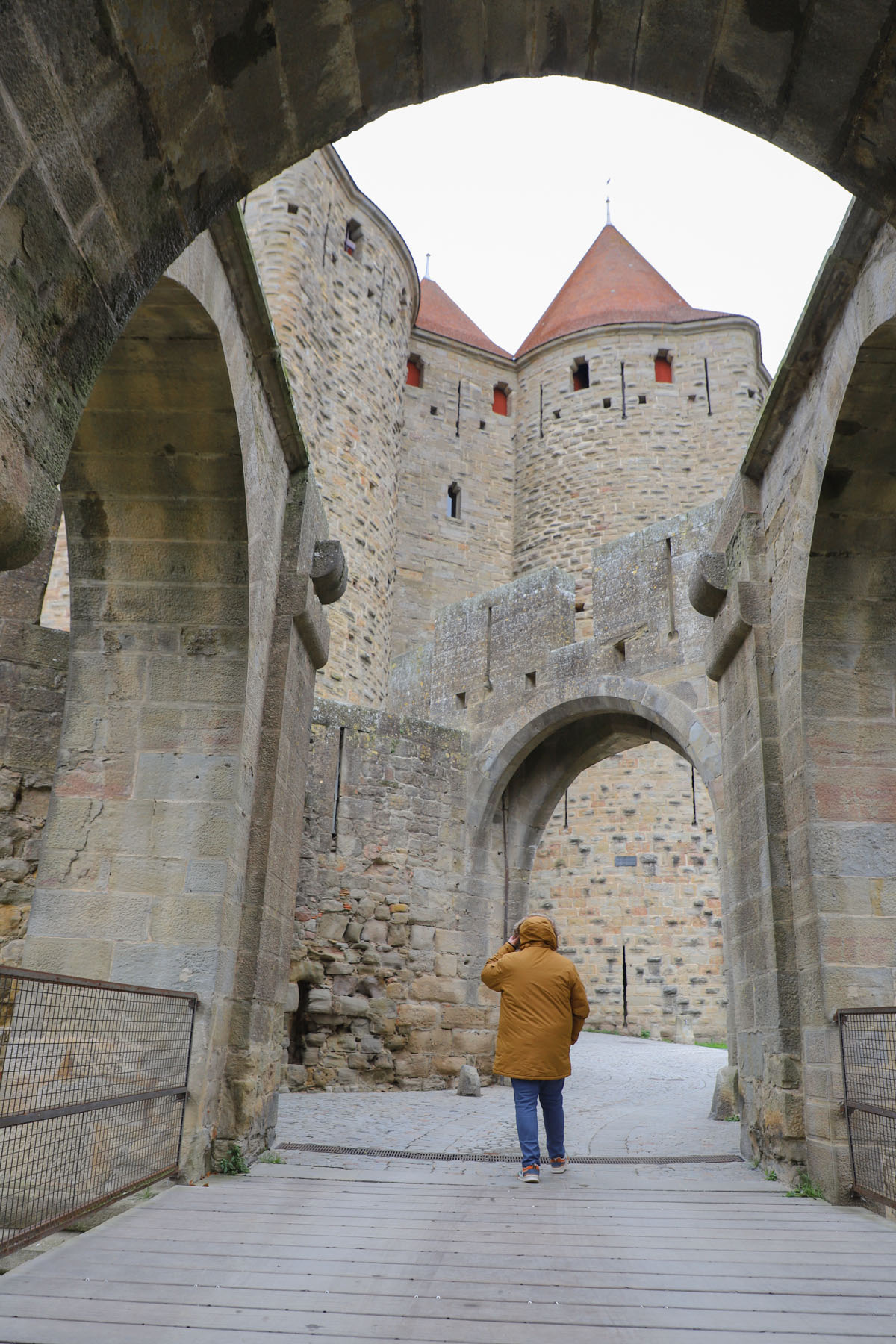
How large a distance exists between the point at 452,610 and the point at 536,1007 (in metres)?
6.30

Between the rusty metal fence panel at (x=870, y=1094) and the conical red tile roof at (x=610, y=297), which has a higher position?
the conical red tile roof at (x=610, y=297)

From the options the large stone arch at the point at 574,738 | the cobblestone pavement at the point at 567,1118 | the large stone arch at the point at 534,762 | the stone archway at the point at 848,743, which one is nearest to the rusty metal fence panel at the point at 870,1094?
the stone archway at the point at 848,743

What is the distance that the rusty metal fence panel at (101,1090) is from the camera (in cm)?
325

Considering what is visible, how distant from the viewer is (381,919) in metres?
8.48

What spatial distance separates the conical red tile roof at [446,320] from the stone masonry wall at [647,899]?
8.82m

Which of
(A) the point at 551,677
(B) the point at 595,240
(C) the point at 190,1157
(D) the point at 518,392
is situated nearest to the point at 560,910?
(A) the point at 551,677

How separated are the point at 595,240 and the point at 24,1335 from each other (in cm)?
2319

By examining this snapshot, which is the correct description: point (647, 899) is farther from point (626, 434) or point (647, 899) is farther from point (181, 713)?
point (181, 713)

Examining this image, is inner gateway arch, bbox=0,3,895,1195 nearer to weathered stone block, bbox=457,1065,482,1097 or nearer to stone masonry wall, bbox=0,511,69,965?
stone masonry wall, bbox=0,511,69,965

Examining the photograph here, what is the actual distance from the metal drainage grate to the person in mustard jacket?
17.0 inches

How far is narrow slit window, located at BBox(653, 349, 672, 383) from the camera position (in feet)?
56.7

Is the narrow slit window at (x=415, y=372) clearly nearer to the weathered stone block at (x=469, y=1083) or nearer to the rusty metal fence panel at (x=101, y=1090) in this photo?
the weathered stone block at (x=469, y=1083)

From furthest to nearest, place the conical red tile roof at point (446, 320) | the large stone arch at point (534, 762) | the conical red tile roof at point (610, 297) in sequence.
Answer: the conical red tile roof at point (446, 320) → the conical red tile roof at point (610, 297) → the large stone arch at point (534, 762)

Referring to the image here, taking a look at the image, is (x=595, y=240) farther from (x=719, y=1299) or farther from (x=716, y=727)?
(x=719, y=1299)
